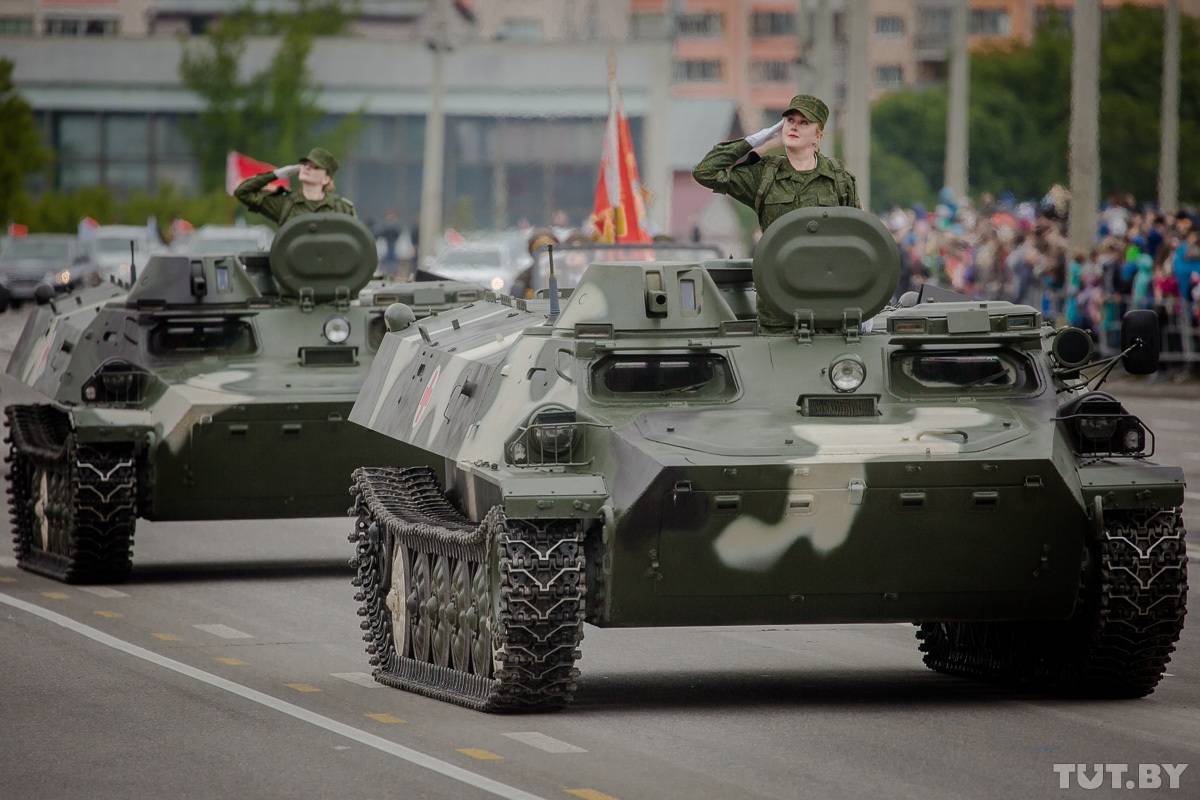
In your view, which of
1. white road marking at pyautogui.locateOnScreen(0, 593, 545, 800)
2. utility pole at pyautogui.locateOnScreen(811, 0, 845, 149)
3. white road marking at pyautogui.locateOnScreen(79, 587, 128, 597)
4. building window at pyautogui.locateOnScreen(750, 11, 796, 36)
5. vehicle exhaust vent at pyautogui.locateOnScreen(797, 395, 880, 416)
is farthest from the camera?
building window at pyautogui.locateOnScreen(750, 11, 796, 36)

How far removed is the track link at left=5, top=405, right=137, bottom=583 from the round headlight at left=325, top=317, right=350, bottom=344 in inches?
65.0

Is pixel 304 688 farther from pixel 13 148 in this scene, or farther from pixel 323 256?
pixel 13 148

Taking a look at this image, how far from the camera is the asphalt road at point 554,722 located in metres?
10.1

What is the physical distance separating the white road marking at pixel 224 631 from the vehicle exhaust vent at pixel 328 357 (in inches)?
132

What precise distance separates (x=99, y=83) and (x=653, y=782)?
262 ft

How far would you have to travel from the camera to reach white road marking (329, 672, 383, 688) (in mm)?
12812

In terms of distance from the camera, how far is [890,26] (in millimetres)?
Answer: 138875

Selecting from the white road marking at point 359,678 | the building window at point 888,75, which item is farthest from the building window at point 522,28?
the white road marking at point 359,678

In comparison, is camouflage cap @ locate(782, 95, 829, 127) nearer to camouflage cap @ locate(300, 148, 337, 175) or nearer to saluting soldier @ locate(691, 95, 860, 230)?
saluting soldier @ locate(691, 95, 860, 230)

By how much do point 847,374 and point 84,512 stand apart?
657 cm

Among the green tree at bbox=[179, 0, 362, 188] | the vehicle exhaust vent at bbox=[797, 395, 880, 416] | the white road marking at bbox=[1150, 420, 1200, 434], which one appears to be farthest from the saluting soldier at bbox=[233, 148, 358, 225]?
the green tree at bbox=[179, 0, 362, 188]

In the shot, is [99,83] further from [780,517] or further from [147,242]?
[780,517]

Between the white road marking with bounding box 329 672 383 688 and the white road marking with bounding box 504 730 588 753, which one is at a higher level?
the white road marking with bounding box 504 730 588 753

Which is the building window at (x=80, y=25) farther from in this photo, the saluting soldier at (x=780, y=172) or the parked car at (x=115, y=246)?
the saluting soldier at (x=780, y=172)
